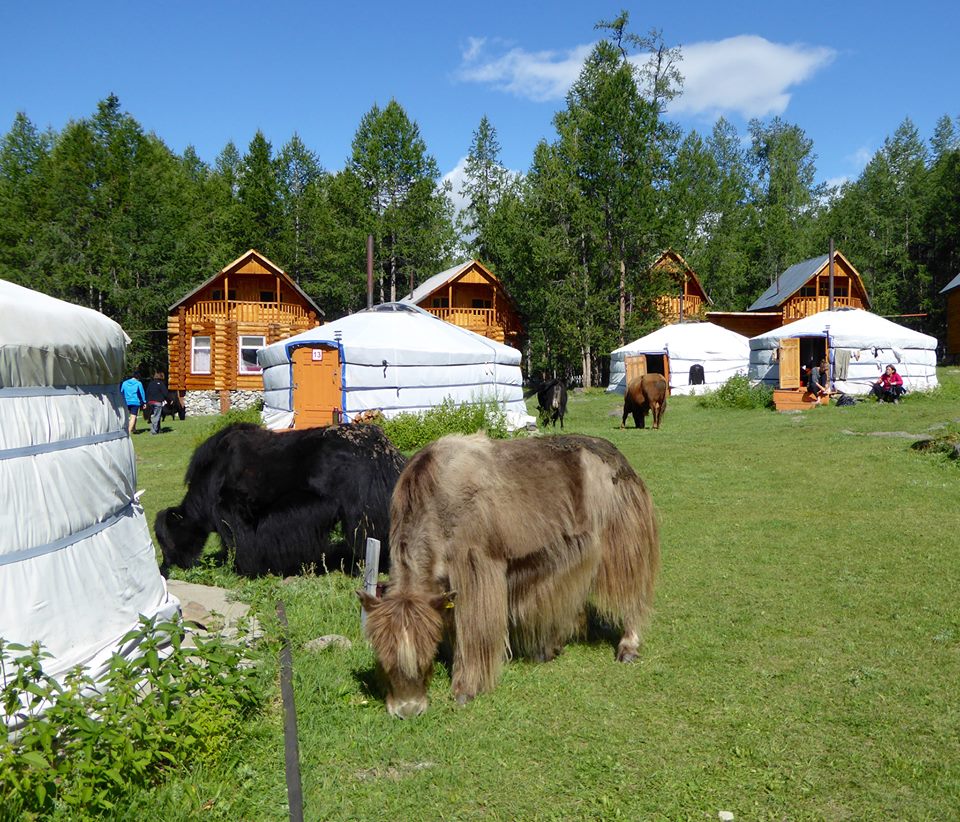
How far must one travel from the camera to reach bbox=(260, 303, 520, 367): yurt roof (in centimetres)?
1602

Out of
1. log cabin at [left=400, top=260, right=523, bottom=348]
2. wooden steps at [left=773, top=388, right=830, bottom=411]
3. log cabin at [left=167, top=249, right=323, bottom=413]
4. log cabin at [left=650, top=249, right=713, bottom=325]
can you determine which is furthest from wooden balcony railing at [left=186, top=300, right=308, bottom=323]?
wooden steps at [left=773, top=388, right=830, bottom=411]

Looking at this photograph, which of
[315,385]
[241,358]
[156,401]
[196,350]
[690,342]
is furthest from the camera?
[196,350]

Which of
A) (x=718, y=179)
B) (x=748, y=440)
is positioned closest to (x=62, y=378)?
(x=748, y=440)

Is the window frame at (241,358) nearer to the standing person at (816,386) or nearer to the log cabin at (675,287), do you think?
the log cabin at (675,287)

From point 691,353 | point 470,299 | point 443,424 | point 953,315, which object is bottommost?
point 443,424

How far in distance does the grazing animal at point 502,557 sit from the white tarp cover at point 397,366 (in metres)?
11.1

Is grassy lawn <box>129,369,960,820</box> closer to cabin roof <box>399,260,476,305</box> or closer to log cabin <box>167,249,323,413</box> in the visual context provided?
log cabin <box>167,249,323,413</box>

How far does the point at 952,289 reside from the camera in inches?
1447

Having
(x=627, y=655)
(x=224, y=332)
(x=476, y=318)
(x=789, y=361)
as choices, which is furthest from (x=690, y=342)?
(x=627, y=655)

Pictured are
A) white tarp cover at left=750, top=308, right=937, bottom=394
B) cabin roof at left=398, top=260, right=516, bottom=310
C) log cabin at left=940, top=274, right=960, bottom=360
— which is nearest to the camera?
white tarp cover at left=750, top=308, right=937, bottom=394

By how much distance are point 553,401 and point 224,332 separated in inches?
630

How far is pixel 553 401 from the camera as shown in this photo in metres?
19.4

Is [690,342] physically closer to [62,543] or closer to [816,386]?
[816,386]

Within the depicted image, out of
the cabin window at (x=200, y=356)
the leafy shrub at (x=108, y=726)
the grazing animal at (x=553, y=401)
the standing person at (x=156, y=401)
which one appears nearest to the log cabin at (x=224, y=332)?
the cabin window at (x=200, y=356)
